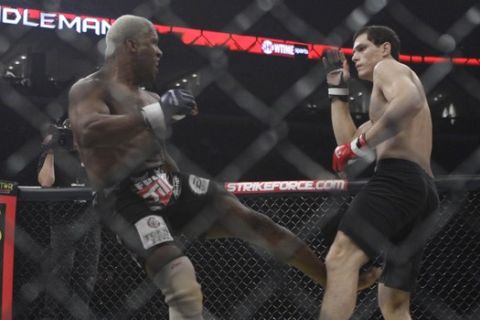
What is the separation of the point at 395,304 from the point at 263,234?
1.67ft

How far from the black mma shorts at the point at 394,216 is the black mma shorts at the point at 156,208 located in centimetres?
47

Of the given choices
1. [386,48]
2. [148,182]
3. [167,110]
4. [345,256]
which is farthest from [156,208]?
[386,48]

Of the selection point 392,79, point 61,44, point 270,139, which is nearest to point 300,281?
point 392,79

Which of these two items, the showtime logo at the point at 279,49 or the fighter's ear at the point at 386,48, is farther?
the showtime logo at the point at 279,49

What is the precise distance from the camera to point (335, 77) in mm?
2453

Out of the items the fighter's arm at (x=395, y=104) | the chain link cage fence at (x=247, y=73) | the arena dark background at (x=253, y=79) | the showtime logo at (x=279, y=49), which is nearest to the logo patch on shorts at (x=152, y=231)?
the fighter's arm at (x=395, y=104)

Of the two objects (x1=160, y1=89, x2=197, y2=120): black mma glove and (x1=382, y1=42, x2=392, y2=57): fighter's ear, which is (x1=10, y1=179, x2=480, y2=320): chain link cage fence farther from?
(x1=160, y1=89, x2=197, y2=120): black mma glove

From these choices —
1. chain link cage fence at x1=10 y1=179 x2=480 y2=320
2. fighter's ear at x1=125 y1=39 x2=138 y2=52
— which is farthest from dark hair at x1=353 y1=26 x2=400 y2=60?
fighter's ear at x1=125 y1=39 x2=138 y2=52

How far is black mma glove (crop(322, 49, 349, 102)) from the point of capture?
96.7 inches

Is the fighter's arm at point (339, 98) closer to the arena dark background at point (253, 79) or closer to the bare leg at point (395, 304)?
the bare leg at point (395, 304)

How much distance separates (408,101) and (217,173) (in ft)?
18.4

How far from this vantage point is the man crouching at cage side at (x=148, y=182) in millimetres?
1832

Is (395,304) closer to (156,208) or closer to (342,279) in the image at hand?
(342,279)

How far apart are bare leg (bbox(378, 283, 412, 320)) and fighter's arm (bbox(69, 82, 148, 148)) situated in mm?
1005
